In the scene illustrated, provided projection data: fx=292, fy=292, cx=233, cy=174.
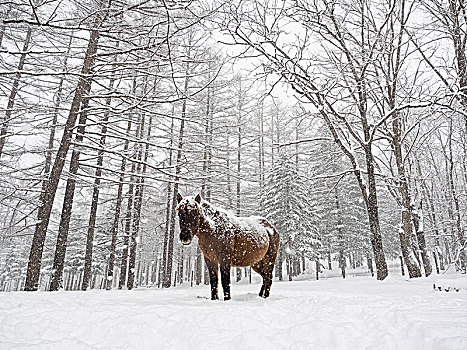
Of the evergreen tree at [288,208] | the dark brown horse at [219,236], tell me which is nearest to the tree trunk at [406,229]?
the dark brown horse at [219,236]

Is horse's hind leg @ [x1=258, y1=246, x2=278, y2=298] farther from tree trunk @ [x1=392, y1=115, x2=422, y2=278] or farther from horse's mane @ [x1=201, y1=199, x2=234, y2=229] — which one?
tree trunk @ [x1=392, y1=115, x2=422, y2=278]

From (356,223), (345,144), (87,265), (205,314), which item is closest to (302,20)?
(345,144)

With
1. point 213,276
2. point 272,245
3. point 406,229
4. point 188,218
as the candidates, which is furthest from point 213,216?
point 406,229

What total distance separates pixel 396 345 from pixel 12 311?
10.7ft

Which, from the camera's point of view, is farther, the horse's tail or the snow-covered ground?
the horse's tail

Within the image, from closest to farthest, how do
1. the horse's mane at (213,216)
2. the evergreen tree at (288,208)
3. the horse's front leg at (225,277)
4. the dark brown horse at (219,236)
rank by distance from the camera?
the dark brown horse at (219,236), the horse's front leg at (225,277), the horse's mane at (213,216), the evergreen tree at (288,208)

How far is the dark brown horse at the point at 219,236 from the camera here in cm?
414

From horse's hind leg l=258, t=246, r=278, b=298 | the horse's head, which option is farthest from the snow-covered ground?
horse's hind leg l=258, t=246, r=278, b=298

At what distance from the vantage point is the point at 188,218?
4105 millimetres

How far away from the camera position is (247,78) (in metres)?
9.41

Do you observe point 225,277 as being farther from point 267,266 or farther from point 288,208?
point 288,208

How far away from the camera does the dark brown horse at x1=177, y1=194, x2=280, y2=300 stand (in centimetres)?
414

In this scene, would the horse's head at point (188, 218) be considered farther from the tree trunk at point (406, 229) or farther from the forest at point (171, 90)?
the tree trunk at point (406, 229)

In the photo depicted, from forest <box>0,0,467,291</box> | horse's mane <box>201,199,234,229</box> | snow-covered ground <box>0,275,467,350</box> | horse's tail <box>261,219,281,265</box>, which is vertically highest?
forest <box>0,0,467,291</box>
